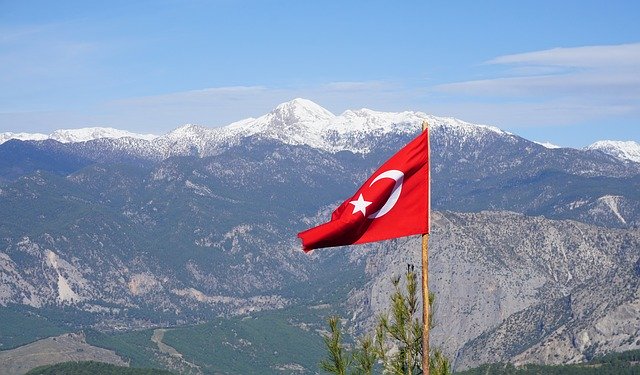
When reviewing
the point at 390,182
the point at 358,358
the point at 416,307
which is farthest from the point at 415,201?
the point at 358,358

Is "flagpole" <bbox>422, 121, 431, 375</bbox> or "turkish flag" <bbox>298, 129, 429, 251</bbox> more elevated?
"turkish flag" <bbox>298, 129, 429, 251</bbox>

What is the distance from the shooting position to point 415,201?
40.7m

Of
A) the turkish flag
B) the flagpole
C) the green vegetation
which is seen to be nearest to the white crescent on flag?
the turkish flag

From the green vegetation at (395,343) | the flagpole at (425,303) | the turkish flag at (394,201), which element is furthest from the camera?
the green vegetation at (395,343)

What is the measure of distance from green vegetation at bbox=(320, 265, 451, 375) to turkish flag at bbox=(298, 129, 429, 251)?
5.54 feet

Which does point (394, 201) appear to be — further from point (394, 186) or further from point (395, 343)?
point (395, 343)

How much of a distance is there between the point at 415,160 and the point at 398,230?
8.42 feet

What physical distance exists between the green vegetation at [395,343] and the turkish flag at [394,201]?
5.54 ft

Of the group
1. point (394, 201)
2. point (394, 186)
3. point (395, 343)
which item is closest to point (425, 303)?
point (394, 201)

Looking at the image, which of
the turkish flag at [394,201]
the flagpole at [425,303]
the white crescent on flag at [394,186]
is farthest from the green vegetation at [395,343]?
the white crescent on flag at [394,186]

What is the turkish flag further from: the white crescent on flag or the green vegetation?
the green vegetation

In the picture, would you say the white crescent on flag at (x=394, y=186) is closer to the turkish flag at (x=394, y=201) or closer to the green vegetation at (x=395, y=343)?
the turkish flag at (x=394, y=201)

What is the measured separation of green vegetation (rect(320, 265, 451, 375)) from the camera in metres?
42.3

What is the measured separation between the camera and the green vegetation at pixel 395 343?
139ft
